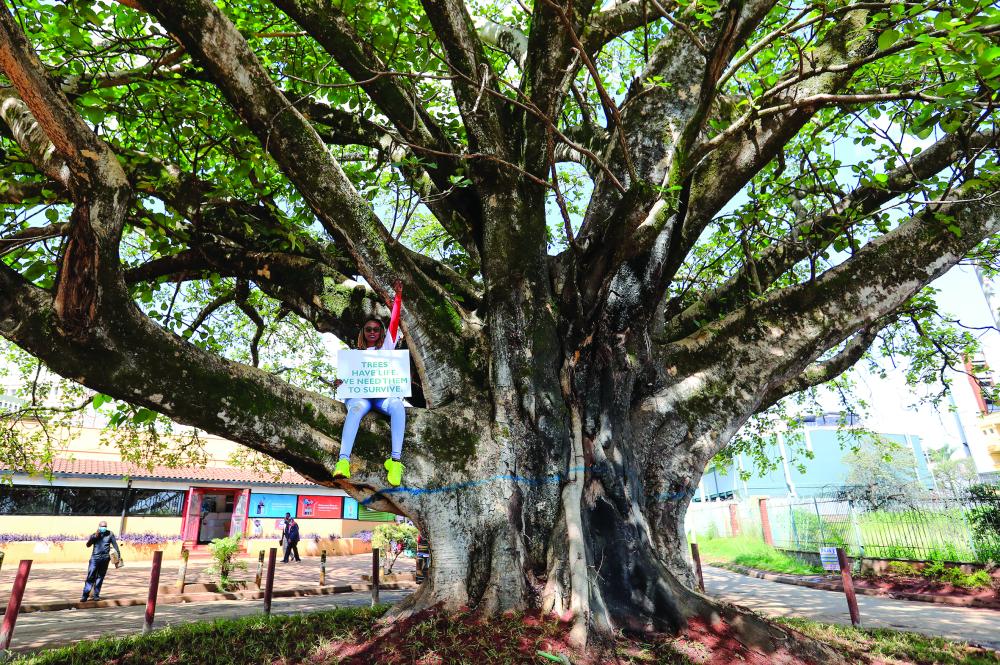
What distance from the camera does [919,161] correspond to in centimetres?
590

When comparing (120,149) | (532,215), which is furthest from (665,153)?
(120,149)

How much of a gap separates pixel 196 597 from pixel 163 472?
11.8m

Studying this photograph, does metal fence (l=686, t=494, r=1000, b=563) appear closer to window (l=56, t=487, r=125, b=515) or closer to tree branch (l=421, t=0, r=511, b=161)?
tree branch (l=421, t=0, r=511, b=161)

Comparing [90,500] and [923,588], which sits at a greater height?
[90,500]

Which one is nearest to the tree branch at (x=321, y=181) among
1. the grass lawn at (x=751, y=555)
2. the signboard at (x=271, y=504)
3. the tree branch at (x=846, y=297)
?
the tree branch at (x=846, y=297)

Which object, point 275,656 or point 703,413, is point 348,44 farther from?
point 275,656

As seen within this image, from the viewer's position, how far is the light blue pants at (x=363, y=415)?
13.8 feet

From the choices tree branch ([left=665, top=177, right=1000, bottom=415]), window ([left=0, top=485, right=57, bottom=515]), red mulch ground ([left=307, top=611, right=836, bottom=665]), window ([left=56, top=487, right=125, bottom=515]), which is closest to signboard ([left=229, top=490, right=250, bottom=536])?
window ([left=56, top=487, right=125, bottom=515])

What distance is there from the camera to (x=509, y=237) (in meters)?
5.24

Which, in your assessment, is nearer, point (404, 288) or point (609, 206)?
point (404, 288)

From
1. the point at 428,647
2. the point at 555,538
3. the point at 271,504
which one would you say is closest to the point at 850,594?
the point at 555,538

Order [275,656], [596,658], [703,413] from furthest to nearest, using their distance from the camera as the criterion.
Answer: [703,413], [275,656], [596,658]

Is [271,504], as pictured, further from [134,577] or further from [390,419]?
[390,419]

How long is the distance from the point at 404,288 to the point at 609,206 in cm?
220
